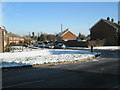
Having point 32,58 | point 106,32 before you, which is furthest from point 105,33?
point 32,58

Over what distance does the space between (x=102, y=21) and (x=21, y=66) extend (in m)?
41.0

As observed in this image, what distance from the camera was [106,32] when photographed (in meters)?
48.3

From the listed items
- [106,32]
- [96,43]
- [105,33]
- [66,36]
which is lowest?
[96,43]

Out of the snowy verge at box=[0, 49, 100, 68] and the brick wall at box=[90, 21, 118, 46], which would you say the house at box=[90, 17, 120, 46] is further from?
the snowy verge at box=[0, 49, 100, 68]

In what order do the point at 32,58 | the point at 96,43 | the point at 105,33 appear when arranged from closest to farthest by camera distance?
the point at 32,58 < the point at 96,43 < the point at 105,33

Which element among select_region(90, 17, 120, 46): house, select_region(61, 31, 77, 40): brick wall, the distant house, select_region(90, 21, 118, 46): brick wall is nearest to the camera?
select_region(90, 17, 120, 46): house

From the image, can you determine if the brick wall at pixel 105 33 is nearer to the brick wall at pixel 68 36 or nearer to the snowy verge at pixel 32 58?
the brick wall at pixel 68 36

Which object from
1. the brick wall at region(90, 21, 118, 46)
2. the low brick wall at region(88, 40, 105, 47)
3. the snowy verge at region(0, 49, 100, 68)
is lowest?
the snowy verge at region(0, 49, 100, 68)

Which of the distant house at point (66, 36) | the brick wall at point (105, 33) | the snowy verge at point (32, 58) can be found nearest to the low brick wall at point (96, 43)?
the brick wall at point (105, 33)

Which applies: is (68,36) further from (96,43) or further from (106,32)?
(96,43)

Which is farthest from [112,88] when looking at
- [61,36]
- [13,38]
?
[13,38]

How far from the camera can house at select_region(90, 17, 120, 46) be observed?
153 feet

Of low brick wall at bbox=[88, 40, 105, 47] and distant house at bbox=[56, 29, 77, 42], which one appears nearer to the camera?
low brick wall at bbox=[88, 40, 105, 47]

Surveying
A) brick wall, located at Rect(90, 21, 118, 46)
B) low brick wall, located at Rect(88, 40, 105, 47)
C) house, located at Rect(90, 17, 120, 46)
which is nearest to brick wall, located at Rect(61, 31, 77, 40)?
brick wall, located at Rect(90, 21, 118, 46)
